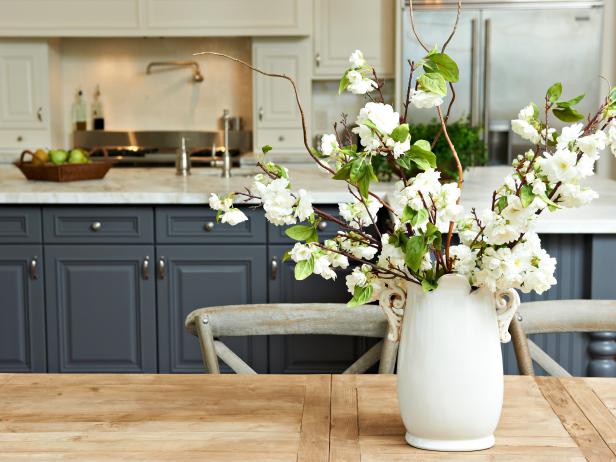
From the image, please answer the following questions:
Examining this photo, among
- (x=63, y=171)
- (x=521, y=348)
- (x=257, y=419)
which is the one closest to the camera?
(x=257, y=419)

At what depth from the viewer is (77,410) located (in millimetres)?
1398

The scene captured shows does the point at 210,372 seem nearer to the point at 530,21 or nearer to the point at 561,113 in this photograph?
the point at 561,113

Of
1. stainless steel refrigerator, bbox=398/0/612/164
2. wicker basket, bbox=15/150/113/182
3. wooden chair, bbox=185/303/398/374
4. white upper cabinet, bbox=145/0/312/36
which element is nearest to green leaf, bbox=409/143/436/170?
wooden chair, bbox=185/303/398/374

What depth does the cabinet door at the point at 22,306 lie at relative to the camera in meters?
3.38

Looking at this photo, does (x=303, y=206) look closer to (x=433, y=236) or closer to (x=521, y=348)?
(x=433, y=236)

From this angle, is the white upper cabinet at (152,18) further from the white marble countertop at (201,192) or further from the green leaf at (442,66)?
the green leaf at (442,66)

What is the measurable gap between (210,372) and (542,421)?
0.68m

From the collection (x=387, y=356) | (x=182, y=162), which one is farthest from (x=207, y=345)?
(x=182, y=162)

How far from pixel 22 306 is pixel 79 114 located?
2.98m

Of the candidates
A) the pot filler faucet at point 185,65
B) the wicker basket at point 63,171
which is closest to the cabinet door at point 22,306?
the wicker basket at point 63,171

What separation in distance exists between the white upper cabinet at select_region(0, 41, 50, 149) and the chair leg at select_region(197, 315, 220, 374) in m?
4.34

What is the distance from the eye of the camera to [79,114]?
6.15m

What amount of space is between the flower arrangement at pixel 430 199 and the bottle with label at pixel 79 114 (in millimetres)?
5226

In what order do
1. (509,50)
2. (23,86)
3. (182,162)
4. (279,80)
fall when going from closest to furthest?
(182,162)
(509,50)
(279,80)
(23,86)
